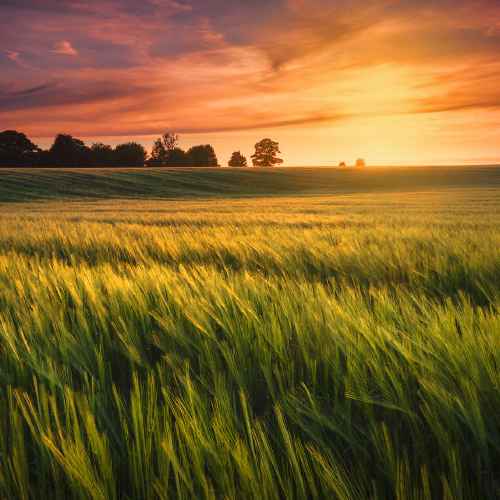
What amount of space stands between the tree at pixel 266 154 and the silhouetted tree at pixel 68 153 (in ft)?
128

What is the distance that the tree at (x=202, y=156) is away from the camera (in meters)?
93.2

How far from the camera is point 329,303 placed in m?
1.20

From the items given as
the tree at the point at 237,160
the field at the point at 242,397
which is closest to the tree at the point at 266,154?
the tree at the point at 237,160

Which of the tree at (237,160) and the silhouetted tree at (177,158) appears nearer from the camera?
the silhouetted tree at (177,158)

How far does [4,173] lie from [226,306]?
4573 cm

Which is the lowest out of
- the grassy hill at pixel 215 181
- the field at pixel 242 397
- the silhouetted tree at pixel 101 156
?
the field at pixel 242 397

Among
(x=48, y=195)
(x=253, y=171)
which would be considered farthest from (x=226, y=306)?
(x=253, y=171)

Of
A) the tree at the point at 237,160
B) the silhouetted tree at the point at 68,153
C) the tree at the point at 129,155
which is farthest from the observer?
the tree at the point at 237,160

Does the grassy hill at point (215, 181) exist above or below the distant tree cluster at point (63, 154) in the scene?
below

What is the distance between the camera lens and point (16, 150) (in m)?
74.9

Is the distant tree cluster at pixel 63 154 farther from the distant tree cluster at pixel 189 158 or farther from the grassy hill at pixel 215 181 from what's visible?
the grassy hill at pixel 215 181

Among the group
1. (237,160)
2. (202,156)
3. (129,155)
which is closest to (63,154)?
(129,155)

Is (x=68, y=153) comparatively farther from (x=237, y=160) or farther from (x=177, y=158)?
(x=237, y=160)

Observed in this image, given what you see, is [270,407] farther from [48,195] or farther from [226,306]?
[48,195]
